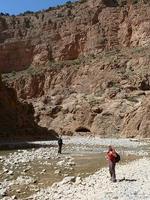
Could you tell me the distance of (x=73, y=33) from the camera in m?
110

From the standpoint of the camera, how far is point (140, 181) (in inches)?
797

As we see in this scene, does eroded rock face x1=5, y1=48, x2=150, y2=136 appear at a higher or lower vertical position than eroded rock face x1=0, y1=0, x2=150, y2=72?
lower

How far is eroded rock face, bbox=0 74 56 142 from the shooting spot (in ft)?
189

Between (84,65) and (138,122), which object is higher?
(84,65)

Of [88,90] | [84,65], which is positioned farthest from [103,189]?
[84,65]

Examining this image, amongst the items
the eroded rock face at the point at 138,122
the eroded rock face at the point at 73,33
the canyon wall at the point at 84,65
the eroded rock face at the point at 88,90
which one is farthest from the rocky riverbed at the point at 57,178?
the eroded rock face at the point at 73,33

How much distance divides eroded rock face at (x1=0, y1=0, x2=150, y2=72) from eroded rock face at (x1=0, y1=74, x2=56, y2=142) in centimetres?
4103

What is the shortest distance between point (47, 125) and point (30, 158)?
41674mm

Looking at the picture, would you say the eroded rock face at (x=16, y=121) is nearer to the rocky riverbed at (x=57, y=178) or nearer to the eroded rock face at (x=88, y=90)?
the eroded rock face at (x=88, y=90)

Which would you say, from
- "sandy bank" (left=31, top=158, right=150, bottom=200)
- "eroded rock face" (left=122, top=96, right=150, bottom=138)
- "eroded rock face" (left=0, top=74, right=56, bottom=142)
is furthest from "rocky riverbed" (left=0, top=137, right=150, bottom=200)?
"eroded rock face" (left=122, top=96, right=150, bottom=138)

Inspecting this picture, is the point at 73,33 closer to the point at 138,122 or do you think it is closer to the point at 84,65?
the point at 84,65

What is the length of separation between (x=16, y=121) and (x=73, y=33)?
5376 cm

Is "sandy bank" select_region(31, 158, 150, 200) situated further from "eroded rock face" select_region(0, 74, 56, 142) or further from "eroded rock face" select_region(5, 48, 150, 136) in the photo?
"eroded rock face" select_region(5, 48, 150, 136)

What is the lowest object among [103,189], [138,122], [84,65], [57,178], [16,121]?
[57,178]
